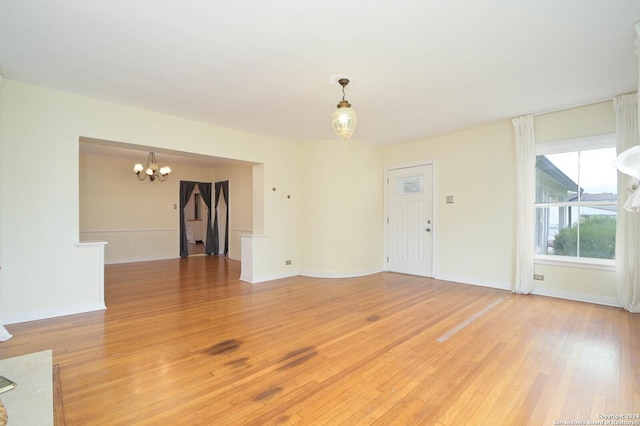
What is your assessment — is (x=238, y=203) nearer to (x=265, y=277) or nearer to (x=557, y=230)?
(x=265, y=277)

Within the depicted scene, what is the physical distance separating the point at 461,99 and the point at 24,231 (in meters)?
5.47

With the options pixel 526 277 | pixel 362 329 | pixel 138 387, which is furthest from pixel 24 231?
pixel 526 277

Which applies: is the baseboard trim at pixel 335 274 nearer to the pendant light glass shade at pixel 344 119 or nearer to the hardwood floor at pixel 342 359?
the hardwood floor at pixel 342 359

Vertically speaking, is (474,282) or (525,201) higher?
(525,201)

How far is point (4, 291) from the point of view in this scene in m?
3.32

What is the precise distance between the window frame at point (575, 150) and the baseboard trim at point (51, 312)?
6.24m

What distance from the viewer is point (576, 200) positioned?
4.34 metres

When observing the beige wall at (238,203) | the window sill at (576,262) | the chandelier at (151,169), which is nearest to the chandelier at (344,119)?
the window sill at (576,262)

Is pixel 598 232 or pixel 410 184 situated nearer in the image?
pixel 598 232

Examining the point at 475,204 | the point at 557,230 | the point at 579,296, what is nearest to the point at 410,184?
the point at 475,204

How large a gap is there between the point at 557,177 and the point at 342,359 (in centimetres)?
428

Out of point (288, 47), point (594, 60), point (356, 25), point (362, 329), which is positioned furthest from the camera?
point (362, 329)

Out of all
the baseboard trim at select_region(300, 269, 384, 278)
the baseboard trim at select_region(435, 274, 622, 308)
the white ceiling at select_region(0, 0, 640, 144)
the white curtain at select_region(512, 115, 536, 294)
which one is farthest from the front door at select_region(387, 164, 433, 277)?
the white ceiling at select_region(0, 0, 640, 144)

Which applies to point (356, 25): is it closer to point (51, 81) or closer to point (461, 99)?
point (461, 99)
